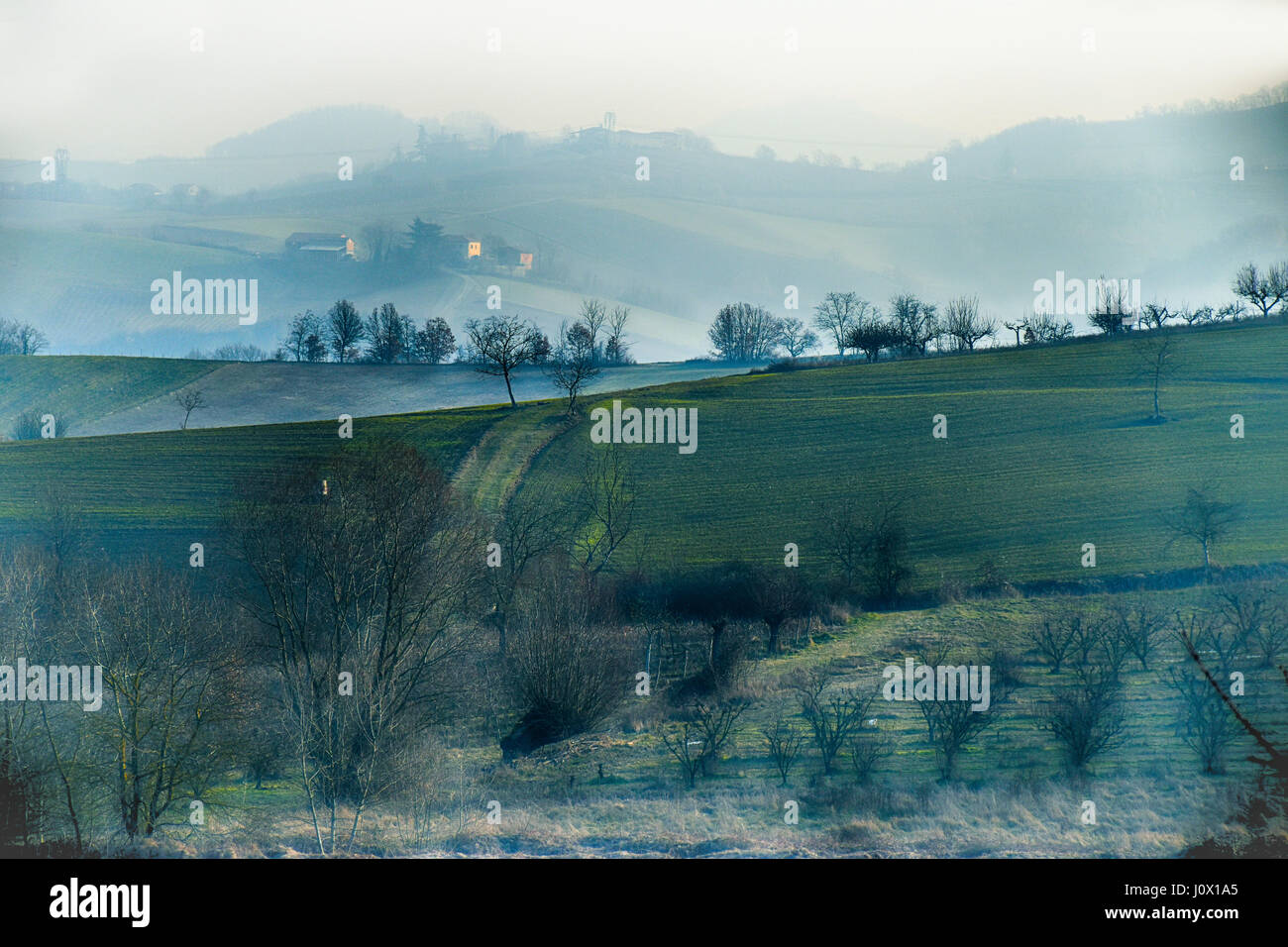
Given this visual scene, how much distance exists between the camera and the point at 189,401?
60.2m

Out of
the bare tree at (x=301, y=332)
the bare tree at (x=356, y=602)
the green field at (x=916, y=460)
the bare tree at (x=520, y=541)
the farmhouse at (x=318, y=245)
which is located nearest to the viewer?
the bare tree at (x=356, y=602)

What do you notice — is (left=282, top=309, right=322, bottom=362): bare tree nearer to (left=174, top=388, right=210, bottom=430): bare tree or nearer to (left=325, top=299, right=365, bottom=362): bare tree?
(left=325, top=299, right=365, bottom=362): bare tree

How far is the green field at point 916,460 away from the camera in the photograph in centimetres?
3478

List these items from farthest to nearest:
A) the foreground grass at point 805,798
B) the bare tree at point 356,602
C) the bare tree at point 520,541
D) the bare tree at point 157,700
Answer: the bare tree at point 520,541, the bare tree at point 356,602, the bare tree at point 157,700, the foreground grass at point 805,798

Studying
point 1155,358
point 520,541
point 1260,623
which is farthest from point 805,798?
point 1155,358

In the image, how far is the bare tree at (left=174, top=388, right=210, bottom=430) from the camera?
5920cm

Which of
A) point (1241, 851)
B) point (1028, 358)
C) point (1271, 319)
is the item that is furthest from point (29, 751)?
point (1271, 319)

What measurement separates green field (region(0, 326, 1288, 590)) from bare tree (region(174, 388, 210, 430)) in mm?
9142

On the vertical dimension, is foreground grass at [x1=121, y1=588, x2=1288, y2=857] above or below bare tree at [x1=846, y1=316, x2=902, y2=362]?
below

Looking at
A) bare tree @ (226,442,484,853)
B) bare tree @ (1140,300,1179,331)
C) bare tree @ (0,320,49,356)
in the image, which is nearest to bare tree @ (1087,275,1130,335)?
bare tree @ (1140,300,1179,331)

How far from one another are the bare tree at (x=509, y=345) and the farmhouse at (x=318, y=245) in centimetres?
1692

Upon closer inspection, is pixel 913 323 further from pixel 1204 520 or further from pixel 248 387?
pixel 248 387

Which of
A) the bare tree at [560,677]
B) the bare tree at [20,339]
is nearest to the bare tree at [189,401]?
the bare tree at [20,339]

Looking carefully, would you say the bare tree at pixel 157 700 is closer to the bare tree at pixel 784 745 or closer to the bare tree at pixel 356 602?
the bare tree at pixel 356 602
